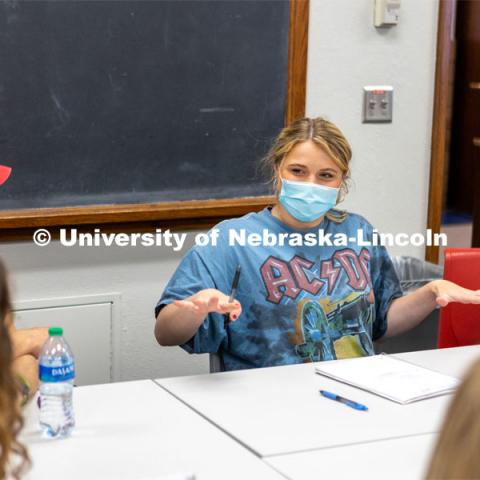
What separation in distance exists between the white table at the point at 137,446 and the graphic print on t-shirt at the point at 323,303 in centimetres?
51

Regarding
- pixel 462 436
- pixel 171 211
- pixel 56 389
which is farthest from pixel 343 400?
pixel 171 211

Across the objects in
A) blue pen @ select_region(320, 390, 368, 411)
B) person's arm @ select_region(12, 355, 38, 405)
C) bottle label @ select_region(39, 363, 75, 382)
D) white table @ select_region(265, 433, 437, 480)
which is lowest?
white table @ select_region(265, 433, 437, 480)

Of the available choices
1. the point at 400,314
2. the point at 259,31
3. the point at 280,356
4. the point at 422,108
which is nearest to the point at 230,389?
the point at 280,356

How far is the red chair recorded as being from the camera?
2.61 m

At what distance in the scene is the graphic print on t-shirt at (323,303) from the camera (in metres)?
2.37

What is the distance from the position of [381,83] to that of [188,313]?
1.60 metres

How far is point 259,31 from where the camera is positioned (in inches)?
125

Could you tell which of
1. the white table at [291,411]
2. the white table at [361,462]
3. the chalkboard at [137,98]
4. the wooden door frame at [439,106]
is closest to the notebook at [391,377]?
the white table at [291,411]

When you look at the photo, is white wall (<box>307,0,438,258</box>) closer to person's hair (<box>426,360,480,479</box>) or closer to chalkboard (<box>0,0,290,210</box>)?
chalkboard (<box>0,0,290,210</box>)

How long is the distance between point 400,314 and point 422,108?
120cm

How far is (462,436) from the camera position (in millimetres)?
836

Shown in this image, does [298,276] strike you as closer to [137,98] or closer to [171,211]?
[171,211]

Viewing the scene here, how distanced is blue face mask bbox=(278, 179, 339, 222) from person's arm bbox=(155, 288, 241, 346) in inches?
14.0

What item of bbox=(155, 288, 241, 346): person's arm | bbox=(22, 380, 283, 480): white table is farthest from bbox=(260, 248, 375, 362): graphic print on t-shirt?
bbox=(22, 380, 283, 480): white table
